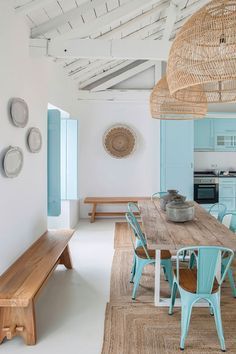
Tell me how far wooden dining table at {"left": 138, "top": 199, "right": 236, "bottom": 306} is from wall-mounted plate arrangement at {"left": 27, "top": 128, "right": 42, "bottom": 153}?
1.50 metres

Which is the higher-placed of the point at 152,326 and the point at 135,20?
the point at 135,20

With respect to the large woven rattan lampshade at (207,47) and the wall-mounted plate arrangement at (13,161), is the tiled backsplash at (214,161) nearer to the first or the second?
the wall-mounted plate arrangement at (13,161)

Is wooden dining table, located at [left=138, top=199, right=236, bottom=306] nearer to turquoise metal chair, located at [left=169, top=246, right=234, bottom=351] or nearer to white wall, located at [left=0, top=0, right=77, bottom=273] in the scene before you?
turquoise metal chair, located at [left=169, top=246, right=234, bottom=351]

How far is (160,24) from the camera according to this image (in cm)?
505

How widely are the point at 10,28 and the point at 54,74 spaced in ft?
5.55

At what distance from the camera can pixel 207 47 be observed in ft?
5.70

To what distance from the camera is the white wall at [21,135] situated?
2756 millimetres

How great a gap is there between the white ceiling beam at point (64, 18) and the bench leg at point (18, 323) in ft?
9.39

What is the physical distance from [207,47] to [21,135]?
2126 millimetres

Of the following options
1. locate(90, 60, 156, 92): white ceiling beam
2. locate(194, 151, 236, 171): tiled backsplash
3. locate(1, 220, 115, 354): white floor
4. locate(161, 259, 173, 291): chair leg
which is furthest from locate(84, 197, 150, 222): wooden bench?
locate(161, 259, 173, 291): chair leg

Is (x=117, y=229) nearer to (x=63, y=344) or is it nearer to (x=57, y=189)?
(x=57, y=189)

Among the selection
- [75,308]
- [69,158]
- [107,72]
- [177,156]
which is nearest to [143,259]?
[75,308]

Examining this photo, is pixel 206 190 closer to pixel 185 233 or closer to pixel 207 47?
pixel 185 233

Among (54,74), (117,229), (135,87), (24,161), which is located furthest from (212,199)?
(24,161)
